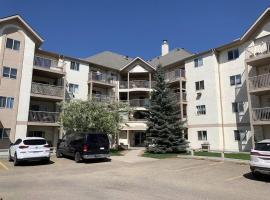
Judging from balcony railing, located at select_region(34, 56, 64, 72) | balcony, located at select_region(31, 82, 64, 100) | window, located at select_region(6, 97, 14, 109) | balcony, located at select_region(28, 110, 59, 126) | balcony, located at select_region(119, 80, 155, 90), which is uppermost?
balcony railing, located at select_region(34, 56, 64, 72)

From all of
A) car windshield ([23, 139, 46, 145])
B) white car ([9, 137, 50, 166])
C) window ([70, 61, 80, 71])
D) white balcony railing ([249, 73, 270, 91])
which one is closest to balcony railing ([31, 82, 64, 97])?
window ([70, 61, 80, 71])

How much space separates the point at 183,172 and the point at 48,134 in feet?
64.6

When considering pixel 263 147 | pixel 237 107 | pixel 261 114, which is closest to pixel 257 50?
pixel 237 107

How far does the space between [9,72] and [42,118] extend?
590 centimetres

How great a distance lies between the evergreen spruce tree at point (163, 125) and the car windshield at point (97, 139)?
292 inches

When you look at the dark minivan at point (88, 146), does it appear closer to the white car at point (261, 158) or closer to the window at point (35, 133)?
the window at point (35, 133)

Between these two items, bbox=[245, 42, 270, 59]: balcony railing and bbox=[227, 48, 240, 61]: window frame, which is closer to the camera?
Result: bbox=[245, 42, 270, 59]: balcony railing

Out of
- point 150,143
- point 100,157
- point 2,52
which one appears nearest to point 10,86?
point 2,52

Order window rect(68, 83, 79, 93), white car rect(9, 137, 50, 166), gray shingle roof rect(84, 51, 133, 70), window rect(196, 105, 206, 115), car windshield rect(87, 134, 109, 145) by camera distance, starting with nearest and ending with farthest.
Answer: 1. white car rect(9, 137, 50, 166)
2. car windshield rect(87, 134, 109, 145)
3. window rect(196, 105, 206, 115)
4. window rect(68, 83, 79, 93)
5. gray shingle roof rect(84, 51, 133, 70)

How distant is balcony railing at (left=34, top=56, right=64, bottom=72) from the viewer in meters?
28.6

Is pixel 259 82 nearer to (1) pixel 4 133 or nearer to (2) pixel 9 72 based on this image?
(2) pixel 9 72

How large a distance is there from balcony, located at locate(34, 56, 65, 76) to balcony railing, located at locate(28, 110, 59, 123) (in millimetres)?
4791

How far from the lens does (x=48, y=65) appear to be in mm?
29219

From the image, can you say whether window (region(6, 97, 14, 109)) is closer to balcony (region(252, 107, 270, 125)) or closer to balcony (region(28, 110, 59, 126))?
balcony (region(28, 110, 59, 126))
